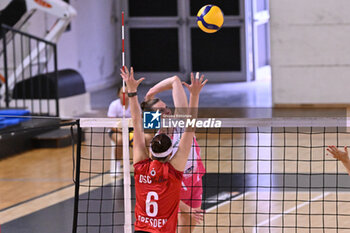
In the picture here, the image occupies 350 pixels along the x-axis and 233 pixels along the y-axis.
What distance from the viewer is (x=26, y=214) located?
6574mm

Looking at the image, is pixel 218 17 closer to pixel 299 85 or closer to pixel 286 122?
pixel 286 122

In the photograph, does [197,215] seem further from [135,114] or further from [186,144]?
[135,114]

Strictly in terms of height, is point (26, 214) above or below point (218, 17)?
below

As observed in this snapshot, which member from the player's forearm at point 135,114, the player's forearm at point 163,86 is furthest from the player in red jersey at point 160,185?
the player's forearm at point 163,86

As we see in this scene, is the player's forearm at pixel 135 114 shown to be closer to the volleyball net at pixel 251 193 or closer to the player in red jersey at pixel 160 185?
the player in red jersey at pixel 160 185

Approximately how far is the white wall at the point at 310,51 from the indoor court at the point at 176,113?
0.07ft

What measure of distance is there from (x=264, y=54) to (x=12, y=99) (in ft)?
29.5

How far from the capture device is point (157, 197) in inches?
163

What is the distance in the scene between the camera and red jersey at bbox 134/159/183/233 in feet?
13.5

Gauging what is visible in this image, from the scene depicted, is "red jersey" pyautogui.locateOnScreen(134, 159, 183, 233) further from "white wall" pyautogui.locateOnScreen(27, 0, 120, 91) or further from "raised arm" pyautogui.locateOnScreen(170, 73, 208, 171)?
"white wall" pyautogui.locateOnScreen(27, 0, 120, 91)

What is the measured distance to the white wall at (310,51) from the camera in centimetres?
1249

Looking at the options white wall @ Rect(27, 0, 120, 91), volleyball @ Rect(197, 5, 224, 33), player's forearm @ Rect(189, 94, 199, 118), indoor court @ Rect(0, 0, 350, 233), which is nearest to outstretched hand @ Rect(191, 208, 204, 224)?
indoor court @ Rect(0, 0, 350, 233)

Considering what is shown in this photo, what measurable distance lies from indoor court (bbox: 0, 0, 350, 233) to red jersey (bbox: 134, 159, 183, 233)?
0.4 inches

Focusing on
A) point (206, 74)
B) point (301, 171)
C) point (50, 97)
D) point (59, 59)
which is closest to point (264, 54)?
point (206, 74)
